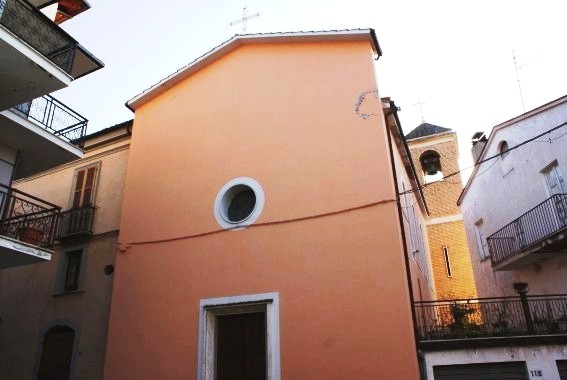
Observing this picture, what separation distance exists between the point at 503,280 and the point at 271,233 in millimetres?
9006

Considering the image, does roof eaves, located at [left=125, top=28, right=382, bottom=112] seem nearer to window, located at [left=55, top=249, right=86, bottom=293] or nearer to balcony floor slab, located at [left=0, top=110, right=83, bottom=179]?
balcony floor slab, located at [left=0, top=110, right=83, bottom=179]

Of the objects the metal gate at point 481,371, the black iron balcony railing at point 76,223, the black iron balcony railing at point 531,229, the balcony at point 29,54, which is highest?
the balcony at point 29,54

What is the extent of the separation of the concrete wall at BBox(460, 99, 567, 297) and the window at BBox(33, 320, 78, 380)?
12428 mm

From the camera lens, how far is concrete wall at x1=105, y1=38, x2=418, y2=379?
359 inches

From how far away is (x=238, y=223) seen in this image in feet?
36.2

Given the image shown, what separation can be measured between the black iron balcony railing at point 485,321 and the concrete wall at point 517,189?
7.73 feet

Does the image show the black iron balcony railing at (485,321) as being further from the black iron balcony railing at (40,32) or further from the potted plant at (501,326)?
the black iron balcony railing at (40,32)

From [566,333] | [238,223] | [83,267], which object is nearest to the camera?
[566,333]

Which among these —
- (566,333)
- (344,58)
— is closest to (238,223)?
(344,58)

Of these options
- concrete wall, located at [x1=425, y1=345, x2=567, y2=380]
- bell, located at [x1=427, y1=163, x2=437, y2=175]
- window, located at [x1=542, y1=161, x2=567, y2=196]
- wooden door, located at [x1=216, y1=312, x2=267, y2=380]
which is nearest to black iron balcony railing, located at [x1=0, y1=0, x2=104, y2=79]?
wooden door, located at [x1=216, y1=312, x2=267, y2=380]

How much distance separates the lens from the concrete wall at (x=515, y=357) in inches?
320

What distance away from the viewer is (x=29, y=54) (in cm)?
870

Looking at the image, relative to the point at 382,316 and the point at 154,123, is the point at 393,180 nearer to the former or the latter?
the point at 382,316

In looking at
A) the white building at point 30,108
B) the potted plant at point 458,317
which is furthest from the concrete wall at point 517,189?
the white building at point 30,108
